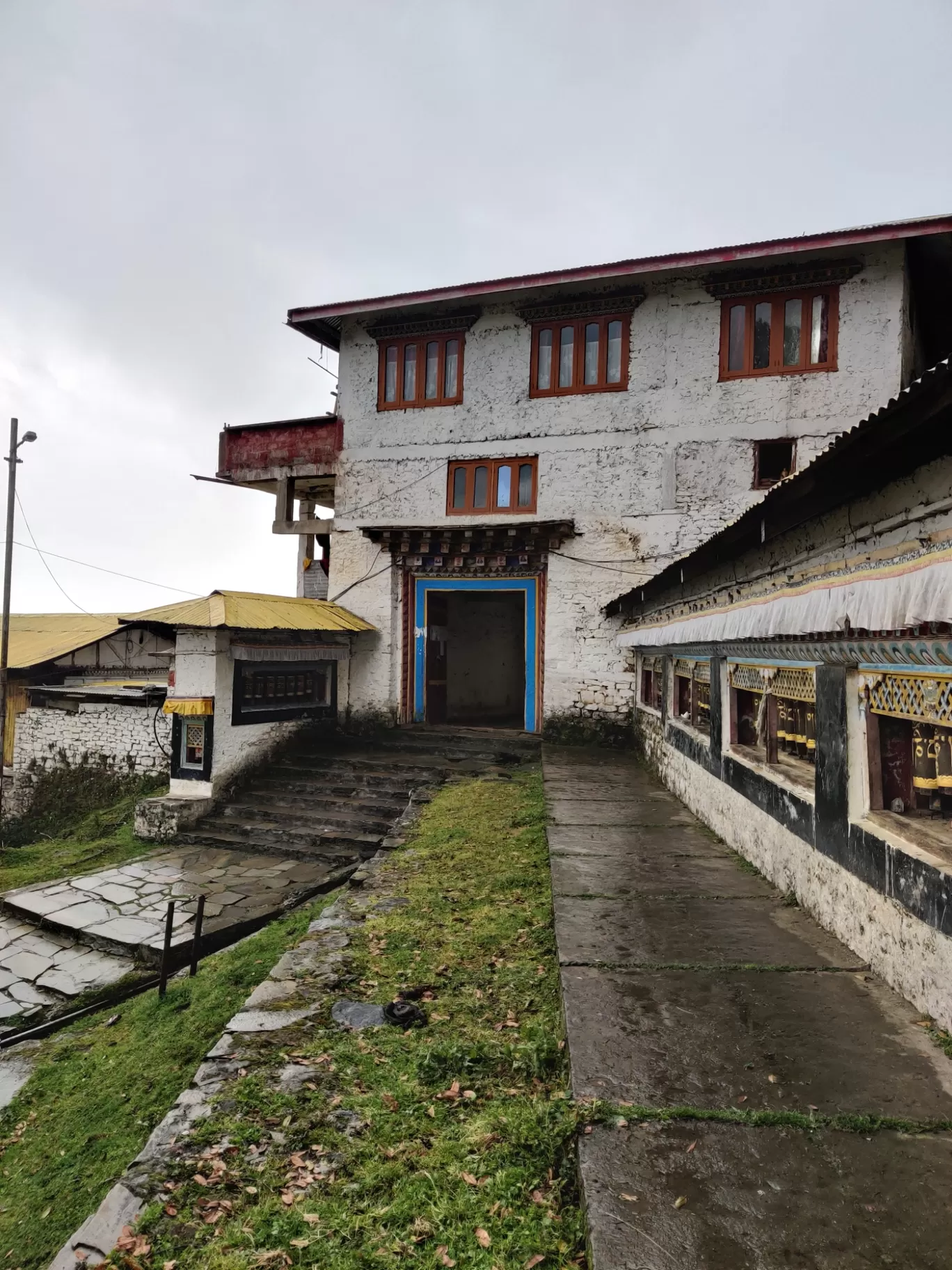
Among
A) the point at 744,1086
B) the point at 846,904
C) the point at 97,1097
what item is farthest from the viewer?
the point at 97,1097

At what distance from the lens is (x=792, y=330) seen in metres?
11.8

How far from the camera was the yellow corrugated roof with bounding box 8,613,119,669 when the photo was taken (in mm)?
15602

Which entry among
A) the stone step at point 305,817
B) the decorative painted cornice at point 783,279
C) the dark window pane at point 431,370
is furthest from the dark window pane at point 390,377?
the stone step at point 305,817

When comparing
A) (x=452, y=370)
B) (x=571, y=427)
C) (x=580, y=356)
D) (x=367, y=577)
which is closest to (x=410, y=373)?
(x=452, y=370)

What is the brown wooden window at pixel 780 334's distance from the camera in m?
11.5

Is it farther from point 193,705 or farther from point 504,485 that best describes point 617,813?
point 504,485

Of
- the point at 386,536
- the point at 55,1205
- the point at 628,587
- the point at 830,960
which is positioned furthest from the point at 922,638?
the point at 386,536

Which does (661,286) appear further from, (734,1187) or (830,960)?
(734,1187)

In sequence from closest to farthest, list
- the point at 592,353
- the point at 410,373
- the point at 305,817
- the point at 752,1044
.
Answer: the point at 752,1044 → the point at 305,817 → the point at 592,353 → the point at 410,373

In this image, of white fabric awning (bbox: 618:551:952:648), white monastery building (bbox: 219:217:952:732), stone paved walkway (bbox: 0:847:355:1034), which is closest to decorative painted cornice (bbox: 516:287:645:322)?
white monastery building (bbox: 219:217:952:732)

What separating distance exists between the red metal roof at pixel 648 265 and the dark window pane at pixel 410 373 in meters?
0.88

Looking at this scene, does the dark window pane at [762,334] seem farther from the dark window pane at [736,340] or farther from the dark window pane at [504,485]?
the dark window pane at [504,485]

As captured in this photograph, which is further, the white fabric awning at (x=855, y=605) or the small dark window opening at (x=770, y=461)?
the small dark window opening at (x=770, y=461)

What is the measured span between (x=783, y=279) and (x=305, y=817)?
39.7 feet
